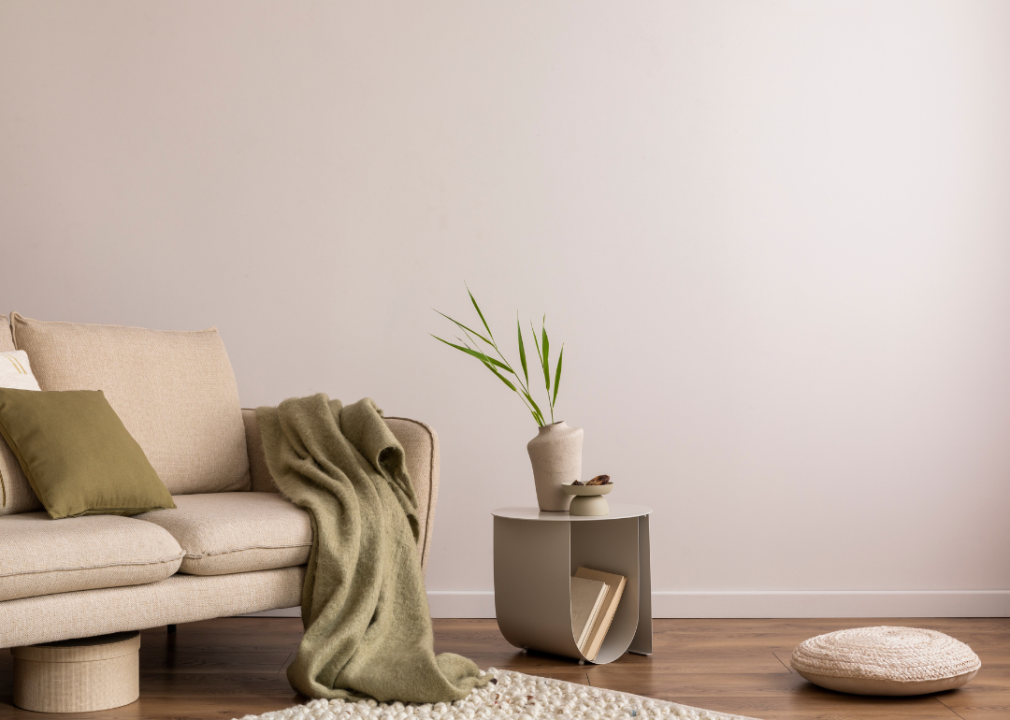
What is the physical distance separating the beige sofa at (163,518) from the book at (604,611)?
51 cm

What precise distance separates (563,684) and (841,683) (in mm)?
637

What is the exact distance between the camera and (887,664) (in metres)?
1.98

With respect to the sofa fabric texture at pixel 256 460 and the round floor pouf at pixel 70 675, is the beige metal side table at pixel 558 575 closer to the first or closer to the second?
the sofa fabric texture at pixel 256 460

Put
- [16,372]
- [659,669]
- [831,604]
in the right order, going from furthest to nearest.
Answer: [831,604] → [659,669] → [16,372]

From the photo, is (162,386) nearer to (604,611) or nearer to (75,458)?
(75,458)

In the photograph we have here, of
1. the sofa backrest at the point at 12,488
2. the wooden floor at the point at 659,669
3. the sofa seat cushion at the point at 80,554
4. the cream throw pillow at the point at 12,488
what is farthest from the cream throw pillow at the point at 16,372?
the wooden floor at the point at 659,669

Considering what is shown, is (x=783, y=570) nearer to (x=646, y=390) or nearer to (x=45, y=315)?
(x=646, y=390)

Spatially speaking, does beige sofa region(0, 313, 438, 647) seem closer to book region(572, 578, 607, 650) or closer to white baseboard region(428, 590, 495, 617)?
book region(572, 578, 607, 650)

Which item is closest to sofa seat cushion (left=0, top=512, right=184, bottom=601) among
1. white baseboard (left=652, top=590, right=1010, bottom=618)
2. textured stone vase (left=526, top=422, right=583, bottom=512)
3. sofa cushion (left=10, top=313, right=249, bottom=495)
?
sofa cushion (left=10, top=313, right=249, bottom=495)

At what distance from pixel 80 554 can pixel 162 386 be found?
2.74 ft

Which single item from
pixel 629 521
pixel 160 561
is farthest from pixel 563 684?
pixel 160 561

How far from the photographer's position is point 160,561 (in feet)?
5.90

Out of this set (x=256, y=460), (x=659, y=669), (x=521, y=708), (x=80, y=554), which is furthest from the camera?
(x=256, y=460)

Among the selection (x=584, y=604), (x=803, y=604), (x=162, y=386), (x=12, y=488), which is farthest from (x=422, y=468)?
(x=803, y=604)
